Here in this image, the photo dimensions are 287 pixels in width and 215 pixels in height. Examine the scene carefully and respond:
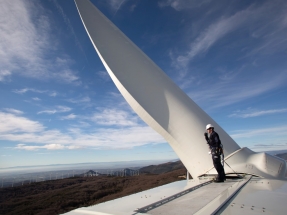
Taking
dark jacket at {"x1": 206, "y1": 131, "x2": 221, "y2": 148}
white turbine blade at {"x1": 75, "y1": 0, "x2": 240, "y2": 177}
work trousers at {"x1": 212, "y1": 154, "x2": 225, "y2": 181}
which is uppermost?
white turbine blade at {"x1": 75, "y1": 0, "x2": 240, "y2": 177}

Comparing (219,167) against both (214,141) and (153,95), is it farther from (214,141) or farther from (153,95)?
(153,95)

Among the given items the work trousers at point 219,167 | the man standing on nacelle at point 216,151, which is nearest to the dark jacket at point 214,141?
the man standing on nacelle at point 216,151

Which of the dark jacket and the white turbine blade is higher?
the white turbine blade

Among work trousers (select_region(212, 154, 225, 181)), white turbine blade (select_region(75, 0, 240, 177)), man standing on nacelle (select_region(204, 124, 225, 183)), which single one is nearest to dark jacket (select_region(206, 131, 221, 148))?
man standing on nacelle (select_region(204, 124, 225, 183))

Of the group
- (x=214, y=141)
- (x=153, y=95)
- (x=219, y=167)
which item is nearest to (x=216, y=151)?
(x=214, y=141)

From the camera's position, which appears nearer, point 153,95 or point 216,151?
point 216,151

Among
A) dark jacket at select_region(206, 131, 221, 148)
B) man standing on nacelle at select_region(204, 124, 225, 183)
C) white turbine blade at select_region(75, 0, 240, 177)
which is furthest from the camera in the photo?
white turbine blade at select_region(75, 0, 240, 177)

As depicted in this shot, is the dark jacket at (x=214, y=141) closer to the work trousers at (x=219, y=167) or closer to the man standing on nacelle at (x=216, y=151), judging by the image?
the man standing on nacelle at (x=216, y=151)

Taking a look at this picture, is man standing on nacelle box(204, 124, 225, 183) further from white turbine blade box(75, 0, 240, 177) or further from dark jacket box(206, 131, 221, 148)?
white turbine blade box(75, 0, 240, 177)

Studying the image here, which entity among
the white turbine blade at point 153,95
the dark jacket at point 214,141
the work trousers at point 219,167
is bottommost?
the work trousers at point 219,167

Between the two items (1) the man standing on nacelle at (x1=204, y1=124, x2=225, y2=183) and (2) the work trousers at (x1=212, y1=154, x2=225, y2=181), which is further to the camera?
(1) the man standing on nacelle at (x1=204, y1=124, x2=225, y2=183)

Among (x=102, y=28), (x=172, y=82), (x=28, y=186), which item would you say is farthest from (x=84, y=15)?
(x=28, y=186)

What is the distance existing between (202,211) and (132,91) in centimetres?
528

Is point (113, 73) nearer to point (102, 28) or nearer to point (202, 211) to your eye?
point (102, 28)
